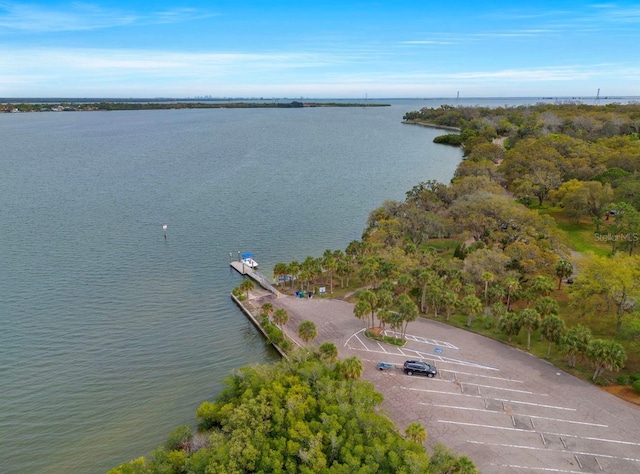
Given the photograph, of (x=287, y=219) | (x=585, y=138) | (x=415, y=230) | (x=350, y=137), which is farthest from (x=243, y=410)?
(x=350, y=137)

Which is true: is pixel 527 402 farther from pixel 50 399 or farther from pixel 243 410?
pixel 50 399

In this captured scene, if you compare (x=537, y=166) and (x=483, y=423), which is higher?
(x=537, y=166)

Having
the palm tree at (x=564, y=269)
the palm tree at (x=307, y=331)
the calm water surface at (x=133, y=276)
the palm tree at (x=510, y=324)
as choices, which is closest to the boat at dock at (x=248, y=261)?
the calm water surface at (x=133, y=276)

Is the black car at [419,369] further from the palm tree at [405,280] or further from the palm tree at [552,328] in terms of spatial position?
the palm tree at [405,280]

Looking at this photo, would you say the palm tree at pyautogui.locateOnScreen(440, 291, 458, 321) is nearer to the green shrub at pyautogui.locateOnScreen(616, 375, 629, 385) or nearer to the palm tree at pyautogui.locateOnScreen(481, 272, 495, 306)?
the palm tree at pyautogui.locateOnScreen(481, 272, 495, 306)

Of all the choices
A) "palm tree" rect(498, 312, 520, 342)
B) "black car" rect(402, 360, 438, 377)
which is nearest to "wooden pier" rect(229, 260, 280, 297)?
"black car" rect(402, 360, 438, 377)

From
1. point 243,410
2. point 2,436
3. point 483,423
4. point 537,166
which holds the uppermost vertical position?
point 537,166
